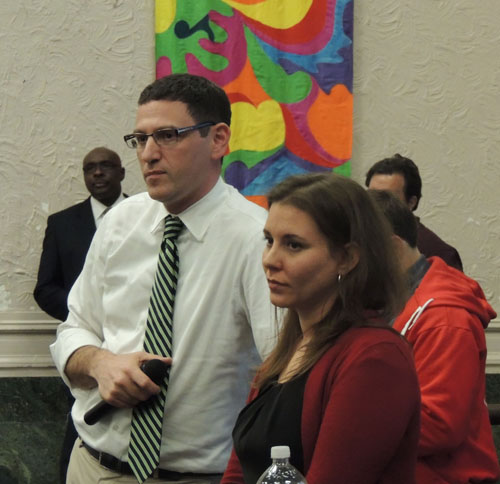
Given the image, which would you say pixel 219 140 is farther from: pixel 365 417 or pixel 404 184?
pixel 404 184

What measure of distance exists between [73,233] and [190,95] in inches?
99.8

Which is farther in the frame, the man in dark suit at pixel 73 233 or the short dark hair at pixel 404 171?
the man in dark suit at pixel 73 233

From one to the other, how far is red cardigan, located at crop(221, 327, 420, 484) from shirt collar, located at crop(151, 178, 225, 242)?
69 cm

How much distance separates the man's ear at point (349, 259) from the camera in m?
1.78

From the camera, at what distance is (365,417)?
1623mm

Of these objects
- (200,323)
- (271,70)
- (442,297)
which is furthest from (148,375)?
(271,70)

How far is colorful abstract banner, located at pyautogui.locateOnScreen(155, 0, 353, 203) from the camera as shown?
195 inches

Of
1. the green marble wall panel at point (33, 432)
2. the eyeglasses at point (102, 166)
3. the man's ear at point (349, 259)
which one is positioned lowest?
the green marble wall panel at point (33, 432)

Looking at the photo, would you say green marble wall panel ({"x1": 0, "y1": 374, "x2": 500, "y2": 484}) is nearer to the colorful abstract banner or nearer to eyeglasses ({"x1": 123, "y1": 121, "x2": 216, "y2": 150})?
the colorful abstract banner

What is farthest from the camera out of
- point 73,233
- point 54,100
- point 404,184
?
point 54,100

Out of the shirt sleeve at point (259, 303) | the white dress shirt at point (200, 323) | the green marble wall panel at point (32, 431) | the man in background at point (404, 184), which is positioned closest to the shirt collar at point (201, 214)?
the white dress shirt at point (200, 323)

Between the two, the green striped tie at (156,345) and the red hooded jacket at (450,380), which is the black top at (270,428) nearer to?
the green striped tie at (156,345)

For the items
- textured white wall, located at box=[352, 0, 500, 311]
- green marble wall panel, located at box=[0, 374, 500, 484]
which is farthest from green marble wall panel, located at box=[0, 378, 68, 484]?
textured white wall, located at box=[352, 0, 500, 311]

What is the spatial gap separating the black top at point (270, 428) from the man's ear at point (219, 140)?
0.68m
